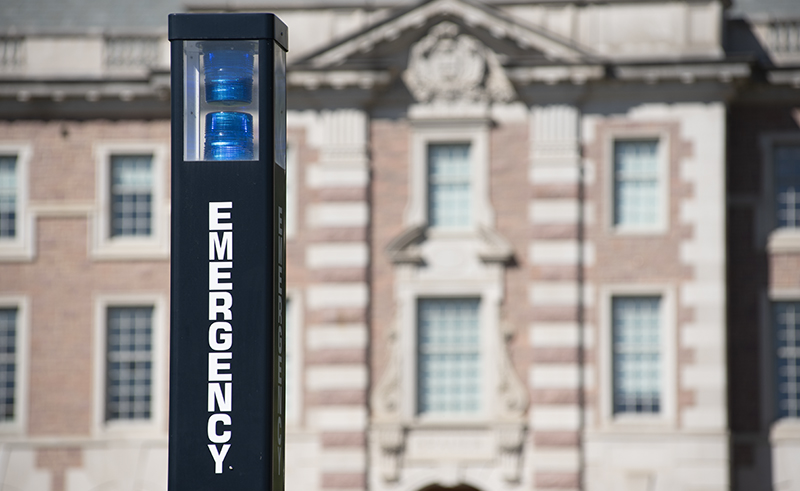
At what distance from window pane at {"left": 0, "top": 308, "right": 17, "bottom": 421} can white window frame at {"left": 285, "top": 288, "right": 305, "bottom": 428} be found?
5210mm

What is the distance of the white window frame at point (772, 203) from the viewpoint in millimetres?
21812

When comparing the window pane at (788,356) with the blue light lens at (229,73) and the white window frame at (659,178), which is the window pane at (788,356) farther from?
the blue light lens at (229,73)

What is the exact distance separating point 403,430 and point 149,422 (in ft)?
15.5

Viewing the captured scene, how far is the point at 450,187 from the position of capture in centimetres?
2189

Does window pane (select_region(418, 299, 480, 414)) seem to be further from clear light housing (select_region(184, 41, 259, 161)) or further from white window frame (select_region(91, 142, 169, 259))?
clear light housing (select_region(184, 41, 259, 161))

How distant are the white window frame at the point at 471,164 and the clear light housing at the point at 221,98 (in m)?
13.7

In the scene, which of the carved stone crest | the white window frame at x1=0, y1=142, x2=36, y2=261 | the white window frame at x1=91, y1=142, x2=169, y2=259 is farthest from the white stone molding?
the white window frame at x1=0, y1=142, x2=36, y2=261

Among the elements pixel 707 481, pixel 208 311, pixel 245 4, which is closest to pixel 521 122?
pixel 245 4

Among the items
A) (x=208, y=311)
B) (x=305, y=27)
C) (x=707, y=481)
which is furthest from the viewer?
(x=305, y=27)

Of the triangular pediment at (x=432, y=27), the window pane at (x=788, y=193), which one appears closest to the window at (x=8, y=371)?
the triangular pediment at (x=432, y=27)

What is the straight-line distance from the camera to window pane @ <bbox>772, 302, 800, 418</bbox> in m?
21.8

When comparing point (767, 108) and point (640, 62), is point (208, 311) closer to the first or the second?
point (640, 62)

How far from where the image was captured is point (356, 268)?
2145 cm

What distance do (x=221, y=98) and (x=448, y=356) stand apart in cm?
1407
